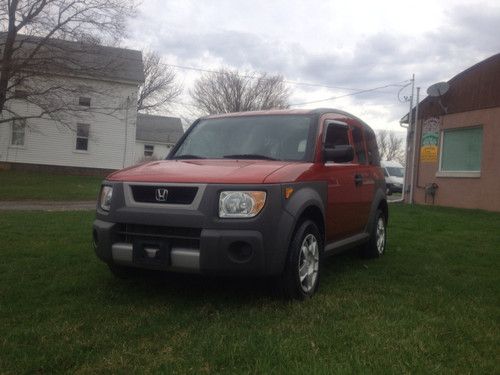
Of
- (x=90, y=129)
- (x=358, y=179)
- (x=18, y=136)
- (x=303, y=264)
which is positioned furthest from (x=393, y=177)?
(x=303, y=264)

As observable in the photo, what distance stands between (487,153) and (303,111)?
1093 cm

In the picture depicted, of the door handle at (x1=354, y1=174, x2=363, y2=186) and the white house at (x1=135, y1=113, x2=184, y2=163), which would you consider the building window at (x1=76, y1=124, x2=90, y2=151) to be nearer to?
the white house at (x1=135, y1=113, x2=184, y2=163)

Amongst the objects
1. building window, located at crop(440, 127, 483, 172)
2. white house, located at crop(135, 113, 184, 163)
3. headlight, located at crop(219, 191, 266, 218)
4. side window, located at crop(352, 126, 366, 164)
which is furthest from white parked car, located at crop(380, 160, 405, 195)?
white house, located at crop(135, 113, 184, 163)

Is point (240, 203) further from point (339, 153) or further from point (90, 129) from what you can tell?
point (90, 129)

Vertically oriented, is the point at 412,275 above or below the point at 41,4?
below

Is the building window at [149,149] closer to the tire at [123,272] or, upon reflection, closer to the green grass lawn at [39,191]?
the green grass lawn at [39,191]

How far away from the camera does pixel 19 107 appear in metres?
27.5

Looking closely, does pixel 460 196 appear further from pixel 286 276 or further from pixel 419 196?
pixel 286 276

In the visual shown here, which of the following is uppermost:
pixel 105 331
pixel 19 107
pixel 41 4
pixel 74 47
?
pixel 41 4

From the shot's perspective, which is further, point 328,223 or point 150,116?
point 150,116

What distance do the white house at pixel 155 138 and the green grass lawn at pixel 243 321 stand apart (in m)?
43.9

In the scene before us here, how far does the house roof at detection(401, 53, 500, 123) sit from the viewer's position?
14703 mm

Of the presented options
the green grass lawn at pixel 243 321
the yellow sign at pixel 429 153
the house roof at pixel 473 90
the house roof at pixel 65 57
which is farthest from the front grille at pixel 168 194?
the house roof at pixel 65 57

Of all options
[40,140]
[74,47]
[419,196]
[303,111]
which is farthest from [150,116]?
[303,111]
